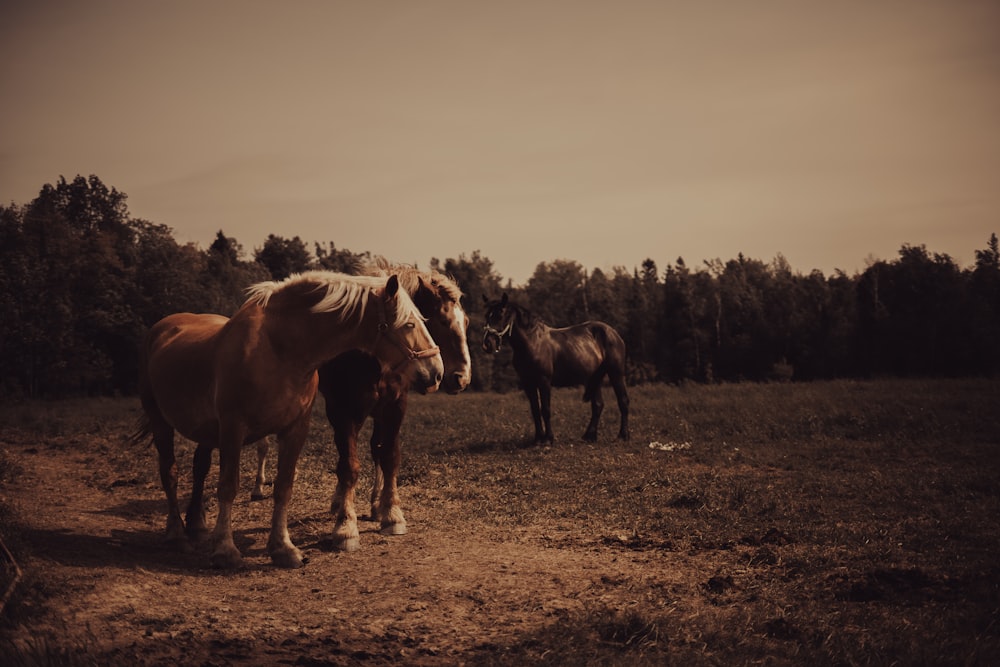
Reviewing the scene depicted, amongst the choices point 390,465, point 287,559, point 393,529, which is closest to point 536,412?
point 390,465

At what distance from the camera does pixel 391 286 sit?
591 cm

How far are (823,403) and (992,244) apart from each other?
5503 cm

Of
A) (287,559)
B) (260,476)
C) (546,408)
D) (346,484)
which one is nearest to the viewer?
(287,559)

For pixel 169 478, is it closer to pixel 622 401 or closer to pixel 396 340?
pixel 396 340

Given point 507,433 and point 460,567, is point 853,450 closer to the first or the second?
point 507,433

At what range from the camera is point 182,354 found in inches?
251

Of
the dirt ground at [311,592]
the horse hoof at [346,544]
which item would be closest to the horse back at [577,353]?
the dirt ground at [311,592]

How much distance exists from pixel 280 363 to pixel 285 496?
123 centimetres

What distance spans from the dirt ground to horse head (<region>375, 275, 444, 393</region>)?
5.58 feet

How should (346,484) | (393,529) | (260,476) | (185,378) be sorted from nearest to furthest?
1. (185,378)
2. (346,484)
3. (393,529)
4. (260,476)

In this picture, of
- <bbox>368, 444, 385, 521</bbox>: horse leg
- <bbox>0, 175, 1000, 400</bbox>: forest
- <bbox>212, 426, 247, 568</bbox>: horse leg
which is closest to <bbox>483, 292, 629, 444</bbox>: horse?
<bbox>368, 444, 385, 521</bbox>: horse leg

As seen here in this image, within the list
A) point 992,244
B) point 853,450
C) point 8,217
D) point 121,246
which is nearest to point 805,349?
point 992,244

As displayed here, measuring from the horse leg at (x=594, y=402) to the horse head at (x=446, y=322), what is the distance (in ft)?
23.1

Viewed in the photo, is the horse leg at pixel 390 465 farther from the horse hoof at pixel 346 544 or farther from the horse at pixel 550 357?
the horse at pixel 550 357
